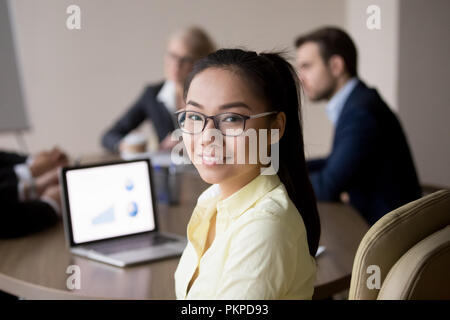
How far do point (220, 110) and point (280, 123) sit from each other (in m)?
0.10

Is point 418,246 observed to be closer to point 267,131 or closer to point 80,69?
point 267,131

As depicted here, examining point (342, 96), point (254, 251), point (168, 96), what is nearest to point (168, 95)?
point (168, 96)

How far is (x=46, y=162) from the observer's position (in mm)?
2371

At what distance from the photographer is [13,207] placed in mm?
1631

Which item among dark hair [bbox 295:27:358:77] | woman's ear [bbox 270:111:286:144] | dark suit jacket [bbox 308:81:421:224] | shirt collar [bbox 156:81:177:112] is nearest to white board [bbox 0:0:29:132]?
shirt collar [bbox 156:81:177:112]

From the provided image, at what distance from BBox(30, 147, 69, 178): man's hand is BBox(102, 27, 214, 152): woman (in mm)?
477

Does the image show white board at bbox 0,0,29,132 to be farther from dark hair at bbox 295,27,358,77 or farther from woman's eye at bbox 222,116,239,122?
woman's eye at bbox 222,116,239,122

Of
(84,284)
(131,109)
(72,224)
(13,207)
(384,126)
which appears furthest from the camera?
(131,109)

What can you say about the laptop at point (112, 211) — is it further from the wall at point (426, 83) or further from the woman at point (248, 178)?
the wall at point (426, 83)

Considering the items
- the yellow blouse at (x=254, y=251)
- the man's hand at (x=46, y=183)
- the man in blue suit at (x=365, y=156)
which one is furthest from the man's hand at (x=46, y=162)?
the yellow blouse at (x=254, y=251)

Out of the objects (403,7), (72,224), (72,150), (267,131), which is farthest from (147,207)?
(72,150)

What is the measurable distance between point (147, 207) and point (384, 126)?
2.75 feet

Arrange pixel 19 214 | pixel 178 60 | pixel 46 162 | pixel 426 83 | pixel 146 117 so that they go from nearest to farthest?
1. pixel 19 214
2. pixel 46 162
3. pixel 426 83
4. pixel 178 60
5. pixel 146 117

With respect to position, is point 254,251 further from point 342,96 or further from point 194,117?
point 342,96
